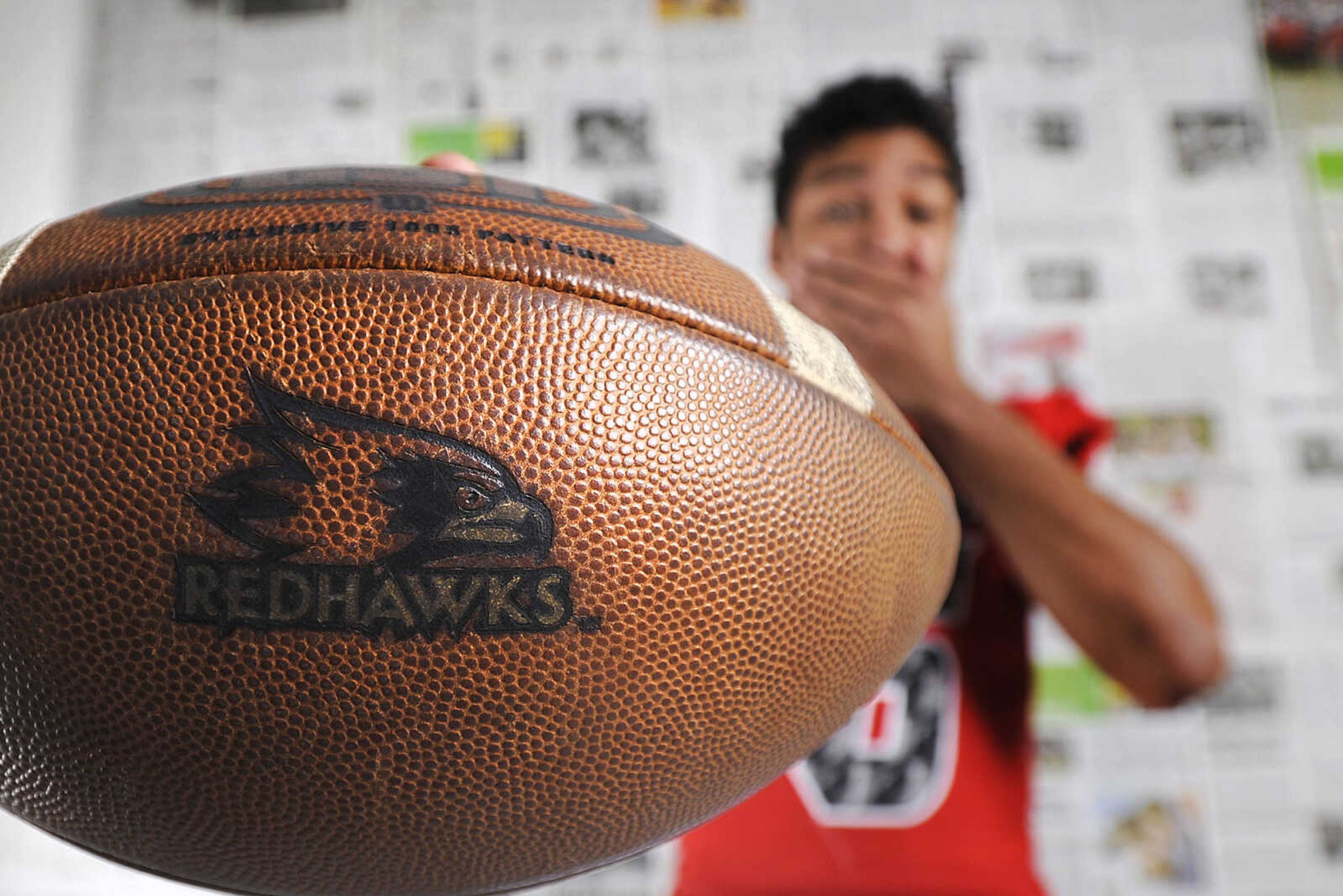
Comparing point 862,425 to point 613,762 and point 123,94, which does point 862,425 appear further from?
point 123,94

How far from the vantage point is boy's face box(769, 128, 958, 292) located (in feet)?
2.75

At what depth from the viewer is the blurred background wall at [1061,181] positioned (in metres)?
1.20

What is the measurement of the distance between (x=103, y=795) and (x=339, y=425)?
135 millimetres

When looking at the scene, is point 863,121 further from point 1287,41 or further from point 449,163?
point 1287,41

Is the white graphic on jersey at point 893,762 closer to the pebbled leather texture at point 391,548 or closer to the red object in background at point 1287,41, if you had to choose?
the pebbled leather texture at point 391,548

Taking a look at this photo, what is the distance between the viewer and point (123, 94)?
54.5 inches

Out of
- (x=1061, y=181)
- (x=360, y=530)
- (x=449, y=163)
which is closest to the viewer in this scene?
(x=360, y=530)

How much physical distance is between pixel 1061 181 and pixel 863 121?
0.51 metres

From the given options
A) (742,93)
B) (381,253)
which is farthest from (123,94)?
(381,253)

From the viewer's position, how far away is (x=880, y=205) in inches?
33.9

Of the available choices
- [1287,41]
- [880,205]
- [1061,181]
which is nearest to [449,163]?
[880,205]

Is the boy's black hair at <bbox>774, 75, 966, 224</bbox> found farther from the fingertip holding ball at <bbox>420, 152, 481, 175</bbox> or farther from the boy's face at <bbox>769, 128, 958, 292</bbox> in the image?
the fingertip holding ball at <bbox>420, 152, 481, 175</bbox>

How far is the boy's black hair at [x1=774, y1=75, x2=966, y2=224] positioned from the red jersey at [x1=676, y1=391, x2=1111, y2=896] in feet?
1.20

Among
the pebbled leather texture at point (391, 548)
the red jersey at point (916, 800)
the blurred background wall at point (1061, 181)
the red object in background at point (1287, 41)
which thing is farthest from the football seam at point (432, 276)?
the red object in background at point (1287, 41)
